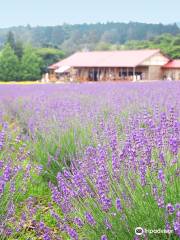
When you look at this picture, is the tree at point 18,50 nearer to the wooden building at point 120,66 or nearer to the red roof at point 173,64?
the wooden building at point 120,66

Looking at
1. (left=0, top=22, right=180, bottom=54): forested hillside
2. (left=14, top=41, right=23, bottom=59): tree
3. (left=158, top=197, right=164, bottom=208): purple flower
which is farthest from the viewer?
(left=0, top=22, right=180, bottom=54): forested hillside

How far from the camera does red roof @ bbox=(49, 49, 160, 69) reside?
143 ft

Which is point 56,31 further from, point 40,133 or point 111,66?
point 40,133

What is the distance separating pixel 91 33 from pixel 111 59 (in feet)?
239

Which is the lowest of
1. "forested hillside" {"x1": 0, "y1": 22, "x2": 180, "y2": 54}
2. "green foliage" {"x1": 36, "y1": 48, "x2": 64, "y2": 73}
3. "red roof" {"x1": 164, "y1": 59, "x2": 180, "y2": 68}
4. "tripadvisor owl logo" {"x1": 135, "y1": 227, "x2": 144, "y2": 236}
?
"red roof" {"x1": 164, "y1": 59, "x2": 180, "y2": 68}

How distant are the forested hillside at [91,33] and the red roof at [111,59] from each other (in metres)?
56.4

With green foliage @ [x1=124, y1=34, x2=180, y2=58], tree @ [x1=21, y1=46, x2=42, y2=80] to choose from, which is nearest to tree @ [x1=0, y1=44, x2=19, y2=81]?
tree @ [x1=21, y1=46, x2=42, y2=80]

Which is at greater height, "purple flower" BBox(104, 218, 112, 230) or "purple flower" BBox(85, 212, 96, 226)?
"purple flower" BBox(85, 212, 96, 226)

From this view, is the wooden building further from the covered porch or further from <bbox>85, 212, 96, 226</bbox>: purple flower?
<bbox>85, 212, 96, 226</bbox>: purple flower

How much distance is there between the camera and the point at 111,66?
4366 centimetres

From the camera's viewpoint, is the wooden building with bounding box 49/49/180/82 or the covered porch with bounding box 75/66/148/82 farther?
the covered porch with bounding box 75/66/148/82

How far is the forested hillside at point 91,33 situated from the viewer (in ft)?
371

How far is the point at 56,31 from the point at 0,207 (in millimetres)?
133354

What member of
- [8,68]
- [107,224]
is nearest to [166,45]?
[8,68]
